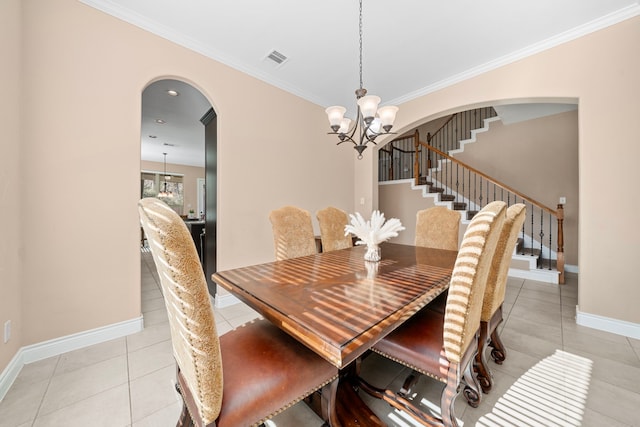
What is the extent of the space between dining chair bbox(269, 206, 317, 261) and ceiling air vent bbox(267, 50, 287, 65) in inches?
71.4

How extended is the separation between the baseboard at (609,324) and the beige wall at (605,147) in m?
0.04

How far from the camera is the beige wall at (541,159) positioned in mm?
4375

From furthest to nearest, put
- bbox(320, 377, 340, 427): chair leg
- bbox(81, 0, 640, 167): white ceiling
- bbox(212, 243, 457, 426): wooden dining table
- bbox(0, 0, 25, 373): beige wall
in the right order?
1. bbox(81, 0, 640, 167): white ceiling
2. bbox(0, 0, 25, 373): beige wall
3. bbox(320, 377, 340, 427): chair leg
4. bbox(212, 243, 457, 426): wooden dining table

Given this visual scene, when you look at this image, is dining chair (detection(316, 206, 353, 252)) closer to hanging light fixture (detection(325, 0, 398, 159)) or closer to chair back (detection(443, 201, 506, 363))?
hanging light fixture (detection(325, 0, 398, 159))

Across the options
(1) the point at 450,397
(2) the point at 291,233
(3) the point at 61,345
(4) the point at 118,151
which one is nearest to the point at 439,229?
(2) the point at 291,233

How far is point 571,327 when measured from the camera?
2314mm

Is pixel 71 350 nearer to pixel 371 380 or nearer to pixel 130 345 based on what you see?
pixel 130 345

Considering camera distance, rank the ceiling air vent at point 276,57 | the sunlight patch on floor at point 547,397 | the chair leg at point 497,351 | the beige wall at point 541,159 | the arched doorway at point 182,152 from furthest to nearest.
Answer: the beige wall at point 541,159 < the arched doorway at point 182,152 < the ceiling air vent at point 276,57 < the chair leg at point 497,351 < the sunlight patch on floor at point 547,397

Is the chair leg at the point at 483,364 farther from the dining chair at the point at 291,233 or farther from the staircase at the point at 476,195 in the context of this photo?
the staircase at the point at 476,195

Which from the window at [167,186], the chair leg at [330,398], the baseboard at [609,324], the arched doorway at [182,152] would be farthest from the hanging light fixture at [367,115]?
the window at [167,186]

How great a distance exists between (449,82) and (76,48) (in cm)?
397

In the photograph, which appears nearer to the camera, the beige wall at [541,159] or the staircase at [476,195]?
the staircase at [476,195]

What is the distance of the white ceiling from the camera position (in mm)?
2096

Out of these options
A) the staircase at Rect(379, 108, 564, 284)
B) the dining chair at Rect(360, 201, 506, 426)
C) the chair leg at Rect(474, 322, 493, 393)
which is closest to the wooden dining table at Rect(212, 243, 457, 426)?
the dining chair at Rect(360, 201, 506, 426)
